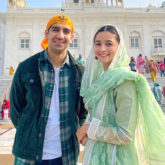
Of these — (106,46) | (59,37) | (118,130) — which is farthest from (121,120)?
(59,37)

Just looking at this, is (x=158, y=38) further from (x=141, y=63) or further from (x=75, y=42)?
(x=141, y=63)

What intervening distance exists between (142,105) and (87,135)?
49cm

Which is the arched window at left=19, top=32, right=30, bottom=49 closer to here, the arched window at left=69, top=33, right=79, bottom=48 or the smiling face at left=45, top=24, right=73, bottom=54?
the arched window at left=69, top=33, right=79, bottom=48

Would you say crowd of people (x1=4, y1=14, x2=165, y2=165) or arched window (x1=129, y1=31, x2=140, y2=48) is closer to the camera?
crowd of people (x1=4, y1=14, x2=165, y2=165)

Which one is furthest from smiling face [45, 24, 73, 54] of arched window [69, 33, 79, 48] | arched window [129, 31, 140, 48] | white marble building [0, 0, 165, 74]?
arched window [129, 31, 140, 48]

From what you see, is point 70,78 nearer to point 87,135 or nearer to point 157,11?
point 87,135

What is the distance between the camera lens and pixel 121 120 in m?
1.17

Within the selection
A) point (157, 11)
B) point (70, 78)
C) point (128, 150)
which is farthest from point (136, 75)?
point (157, 11)

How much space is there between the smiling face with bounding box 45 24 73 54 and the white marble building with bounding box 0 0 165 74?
1730 centimetres

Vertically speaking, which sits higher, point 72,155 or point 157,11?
point 157,11

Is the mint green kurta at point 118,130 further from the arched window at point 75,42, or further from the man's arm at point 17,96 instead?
the arched window at point 75,42

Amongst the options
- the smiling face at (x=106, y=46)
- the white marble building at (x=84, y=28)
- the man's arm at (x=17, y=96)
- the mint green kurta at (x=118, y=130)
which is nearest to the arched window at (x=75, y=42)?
the white marble building at (x=84, y=28)

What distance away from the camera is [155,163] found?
1167mm

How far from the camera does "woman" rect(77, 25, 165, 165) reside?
3.84 ft
